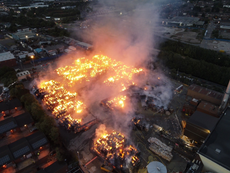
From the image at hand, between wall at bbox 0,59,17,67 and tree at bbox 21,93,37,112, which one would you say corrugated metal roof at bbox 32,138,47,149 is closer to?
tree at bbox 21,93,37,112

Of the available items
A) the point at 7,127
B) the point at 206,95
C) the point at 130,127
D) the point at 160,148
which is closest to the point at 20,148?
the point at 7,127

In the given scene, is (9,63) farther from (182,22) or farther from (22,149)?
(182,22)

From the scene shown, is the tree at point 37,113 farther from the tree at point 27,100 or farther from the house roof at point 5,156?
the house roof at point 5,156

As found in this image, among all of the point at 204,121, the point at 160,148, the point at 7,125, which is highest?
the point at 204,121

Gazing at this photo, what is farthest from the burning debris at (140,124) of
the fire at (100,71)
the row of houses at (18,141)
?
the row of houses at (18,141)

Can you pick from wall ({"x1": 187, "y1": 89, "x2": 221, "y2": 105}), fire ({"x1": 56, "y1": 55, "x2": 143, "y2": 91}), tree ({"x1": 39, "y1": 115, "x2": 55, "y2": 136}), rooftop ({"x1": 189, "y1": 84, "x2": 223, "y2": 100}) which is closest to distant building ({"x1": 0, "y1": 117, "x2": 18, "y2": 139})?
tree ({"x1": 39, "y1": 115, "x2": 55, "y2": 136})

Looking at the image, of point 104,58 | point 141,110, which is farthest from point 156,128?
point 104,58
